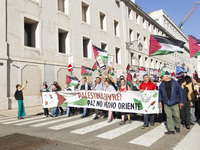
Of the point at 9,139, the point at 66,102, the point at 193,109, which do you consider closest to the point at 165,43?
the point at 193,109

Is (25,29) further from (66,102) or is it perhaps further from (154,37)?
(154,37)

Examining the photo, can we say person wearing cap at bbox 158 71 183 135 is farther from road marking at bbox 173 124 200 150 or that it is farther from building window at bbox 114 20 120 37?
building window at bbox 114 20 120 37

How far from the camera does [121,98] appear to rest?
7.43 meters

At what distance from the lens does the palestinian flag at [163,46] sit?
7984 mm

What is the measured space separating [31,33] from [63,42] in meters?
3.32

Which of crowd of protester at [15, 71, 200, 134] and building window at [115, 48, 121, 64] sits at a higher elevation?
building window at [115, 48, 121, 64]

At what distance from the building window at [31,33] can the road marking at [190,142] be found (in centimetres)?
1254

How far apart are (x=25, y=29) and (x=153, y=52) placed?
35.0 ft

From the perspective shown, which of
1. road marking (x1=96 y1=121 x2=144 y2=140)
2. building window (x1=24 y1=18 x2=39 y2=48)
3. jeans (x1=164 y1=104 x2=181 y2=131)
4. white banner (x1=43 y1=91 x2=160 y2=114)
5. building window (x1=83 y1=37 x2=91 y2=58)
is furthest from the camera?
building window (x1=83 y1=37 x2=91 y2=58)

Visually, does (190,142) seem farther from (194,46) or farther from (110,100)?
Result: (194,46)

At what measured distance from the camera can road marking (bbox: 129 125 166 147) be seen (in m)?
4.67

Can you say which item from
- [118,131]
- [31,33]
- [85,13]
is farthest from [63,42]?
[118,131]

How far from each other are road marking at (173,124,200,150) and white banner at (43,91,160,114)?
1.43 meters

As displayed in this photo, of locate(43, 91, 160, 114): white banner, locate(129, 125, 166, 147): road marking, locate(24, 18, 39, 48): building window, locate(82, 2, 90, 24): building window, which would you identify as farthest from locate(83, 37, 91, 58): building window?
locate(129, 125, 166, 147): road marking
